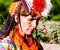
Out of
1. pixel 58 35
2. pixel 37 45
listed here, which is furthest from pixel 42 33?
pixel 37 45

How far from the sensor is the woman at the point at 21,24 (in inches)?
130

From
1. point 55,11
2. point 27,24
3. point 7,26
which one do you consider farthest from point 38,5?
point 55,11

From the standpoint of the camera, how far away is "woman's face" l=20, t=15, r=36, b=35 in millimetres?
3336

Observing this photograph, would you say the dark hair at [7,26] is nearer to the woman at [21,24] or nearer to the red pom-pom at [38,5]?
the woman at [21,24]

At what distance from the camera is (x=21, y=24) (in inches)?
132

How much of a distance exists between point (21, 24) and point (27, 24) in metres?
0.06

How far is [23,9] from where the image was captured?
330 centimetres

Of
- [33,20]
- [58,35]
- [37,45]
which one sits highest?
[33,20]

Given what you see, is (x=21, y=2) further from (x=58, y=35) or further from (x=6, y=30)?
(x=58, y=35)

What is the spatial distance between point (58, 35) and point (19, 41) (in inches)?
52.0

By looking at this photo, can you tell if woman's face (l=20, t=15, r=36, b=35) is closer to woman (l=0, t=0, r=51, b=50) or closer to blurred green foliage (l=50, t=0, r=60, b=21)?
woman (l=0, t=0, r=51, b=50)

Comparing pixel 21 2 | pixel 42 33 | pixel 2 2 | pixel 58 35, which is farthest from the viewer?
pixel 58 35

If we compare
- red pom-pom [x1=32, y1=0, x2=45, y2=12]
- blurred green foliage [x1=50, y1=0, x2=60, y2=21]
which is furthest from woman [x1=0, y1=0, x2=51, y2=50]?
blurred green foliage [x1=50, y1=0, x2=60, y2=21]

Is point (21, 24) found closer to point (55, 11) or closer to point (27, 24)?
point (27, 24)
